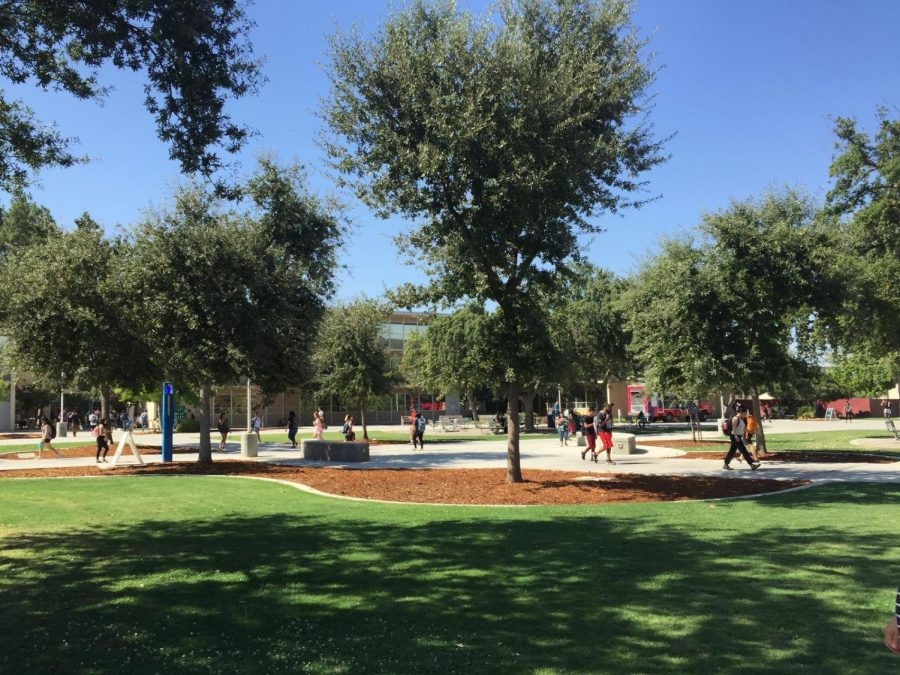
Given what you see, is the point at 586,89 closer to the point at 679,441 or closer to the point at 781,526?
the point at 781,526

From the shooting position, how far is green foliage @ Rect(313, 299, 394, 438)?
3059cm

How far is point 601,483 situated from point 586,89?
26.2ft

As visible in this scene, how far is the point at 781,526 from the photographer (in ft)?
30.1

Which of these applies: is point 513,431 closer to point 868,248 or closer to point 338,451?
point 338,451

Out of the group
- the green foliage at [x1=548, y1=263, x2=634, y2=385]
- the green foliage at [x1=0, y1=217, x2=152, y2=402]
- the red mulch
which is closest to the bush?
the green foliage at [x1=0, y1=217, x2=152, y2=402]

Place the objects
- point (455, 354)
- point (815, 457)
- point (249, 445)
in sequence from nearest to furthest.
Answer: point (815, 457) → point (249, 445) → point (455, 354)

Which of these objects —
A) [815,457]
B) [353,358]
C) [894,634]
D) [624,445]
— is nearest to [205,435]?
[353,358]

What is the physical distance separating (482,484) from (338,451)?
824 centimetres

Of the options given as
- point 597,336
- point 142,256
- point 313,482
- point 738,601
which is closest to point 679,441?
point 597,336

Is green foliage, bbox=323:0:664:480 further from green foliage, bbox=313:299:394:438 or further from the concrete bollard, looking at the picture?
green foliage, bbox=313:299:394:438

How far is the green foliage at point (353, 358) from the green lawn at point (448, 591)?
20041 millimetres

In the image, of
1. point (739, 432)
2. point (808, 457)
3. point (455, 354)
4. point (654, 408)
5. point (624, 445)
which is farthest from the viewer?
point (654, 408)

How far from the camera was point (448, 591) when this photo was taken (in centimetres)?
604

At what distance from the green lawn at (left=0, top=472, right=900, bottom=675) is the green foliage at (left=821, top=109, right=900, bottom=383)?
11701 millimetres
